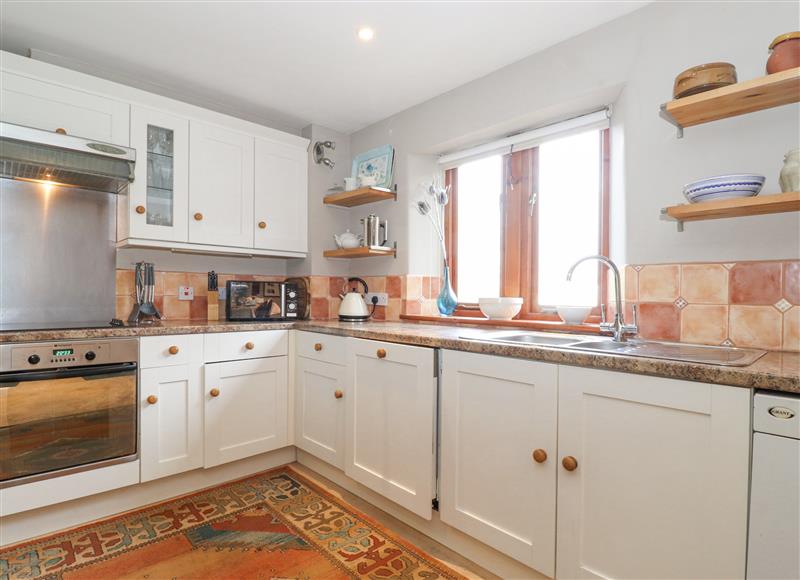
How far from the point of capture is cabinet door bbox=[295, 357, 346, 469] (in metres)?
2.26

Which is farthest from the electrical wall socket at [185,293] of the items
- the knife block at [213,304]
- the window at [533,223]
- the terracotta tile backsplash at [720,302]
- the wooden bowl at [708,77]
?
the wooden bowl at [708,77]

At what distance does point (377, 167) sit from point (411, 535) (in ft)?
7.37

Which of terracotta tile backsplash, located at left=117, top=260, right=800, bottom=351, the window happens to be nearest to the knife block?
the window

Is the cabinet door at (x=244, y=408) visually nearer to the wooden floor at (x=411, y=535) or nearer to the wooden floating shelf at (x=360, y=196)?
the wooden floor at (x=411, y=535)

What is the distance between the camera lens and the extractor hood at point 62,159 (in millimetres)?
1900

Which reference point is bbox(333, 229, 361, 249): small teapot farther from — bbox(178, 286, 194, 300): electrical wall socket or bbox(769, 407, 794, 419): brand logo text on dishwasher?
bbox(769, 407, 794, 419): brand logo text on dishwasher

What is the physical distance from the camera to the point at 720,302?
1.59m

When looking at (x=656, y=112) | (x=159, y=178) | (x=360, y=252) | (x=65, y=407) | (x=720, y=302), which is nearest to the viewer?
(x=720, y=302)

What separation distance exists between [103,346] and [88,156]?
924 millimetres

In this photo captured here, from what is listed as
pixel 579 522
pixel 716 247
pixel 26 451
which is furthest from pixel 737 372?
pixel 26 451

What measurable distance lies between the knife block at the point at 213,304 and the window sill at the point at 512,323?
1228 mm

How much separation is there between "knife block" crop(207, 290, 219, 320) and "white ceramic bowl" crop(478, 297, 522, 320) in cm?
173

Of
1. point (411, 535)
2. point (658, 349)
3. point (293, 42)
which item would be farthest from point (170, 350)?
point (658, 349)

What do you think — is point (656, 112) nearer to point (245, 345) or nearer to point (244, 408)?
point (245, 345)
